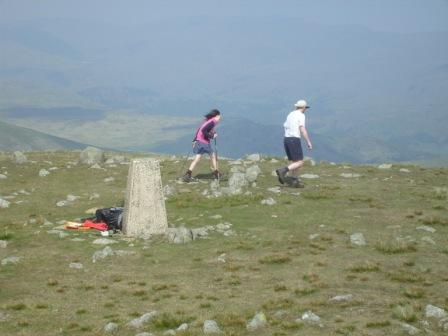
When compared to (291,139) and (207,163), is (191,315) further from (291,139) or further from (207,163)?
(207,163)

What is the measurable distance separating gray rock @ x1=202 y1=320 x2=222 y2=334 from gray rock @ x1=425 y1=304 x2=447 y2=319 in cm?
370

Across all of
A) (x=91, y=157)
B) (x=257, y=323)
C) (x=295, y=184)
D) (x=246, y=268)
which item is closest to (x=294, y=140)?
(x=295, y=184)

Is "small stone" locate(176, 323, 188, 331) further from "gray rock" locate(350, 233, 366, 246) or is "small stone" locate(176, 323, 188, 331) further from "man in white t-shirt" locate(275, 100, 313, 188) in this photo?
"man in white t-shirt" locate(275, 100, 313, 188)

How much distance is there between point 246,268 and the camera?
14.9 metres

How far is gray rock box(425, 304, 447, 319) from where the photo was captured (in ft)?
33.6

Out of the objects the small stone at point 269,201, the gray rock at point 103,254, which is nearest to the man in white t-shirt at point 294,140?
the small stone at point 269,201

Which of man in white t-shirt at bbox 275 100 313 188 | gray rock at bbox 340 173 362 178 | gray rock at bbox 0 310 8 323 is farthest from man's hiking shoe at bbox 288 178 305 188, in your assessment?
gray rock at bbox 0 310 8 323

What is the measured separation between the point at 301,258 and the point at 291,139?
11887 millimetres

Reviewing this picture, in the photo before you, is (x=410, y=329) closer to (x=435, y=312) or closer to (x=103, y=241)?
(x=435, y=312)

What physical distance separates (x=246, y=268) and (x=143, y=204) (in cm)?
551

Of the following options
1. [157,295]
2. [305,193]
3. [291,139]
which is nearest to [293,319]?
[157,295]

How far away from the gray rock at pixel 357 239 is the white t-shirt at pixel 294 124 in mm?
10179

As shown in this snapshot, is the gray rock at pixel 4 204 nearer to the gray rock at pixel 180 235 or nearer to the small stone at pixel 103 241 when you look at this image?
the small stone at pixel 103 241

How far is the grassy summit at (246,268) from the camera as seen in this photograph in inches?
437
